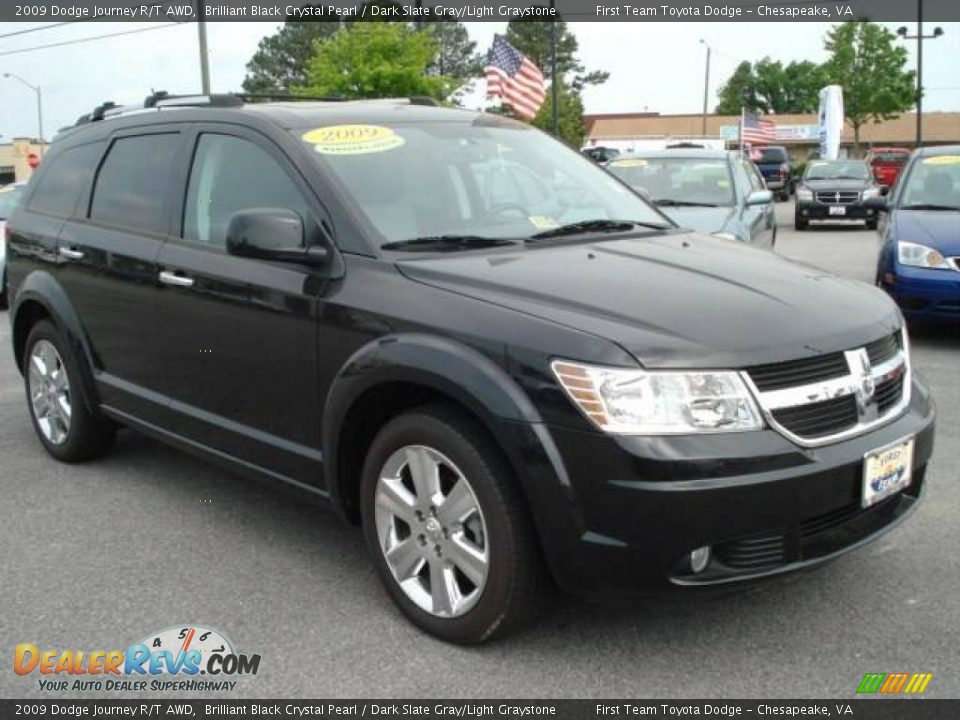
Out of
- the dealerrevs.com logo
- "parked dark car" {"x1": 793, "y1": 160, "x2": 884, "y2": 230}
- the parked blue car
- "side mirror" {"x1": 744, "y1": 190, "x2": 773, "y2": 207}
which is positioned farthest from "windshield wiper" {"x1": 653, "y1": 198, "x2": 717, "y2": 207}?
"parked dark car" {"x1": 793, "y1": 160, "x2": 884, "y2": 230}

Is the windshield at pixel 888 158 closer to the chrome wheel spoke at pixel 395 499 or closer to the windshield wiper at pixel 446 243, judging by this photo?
the windshield wiper at pixel 446 243

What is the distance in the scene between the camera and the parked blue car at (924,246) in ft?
25.1

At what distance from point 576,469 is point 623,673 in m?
0.71

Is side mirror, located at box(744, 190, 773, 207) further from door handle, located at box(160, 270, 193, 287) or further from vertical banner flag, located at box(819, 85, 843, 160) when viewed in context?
vertical banner flag, located at box(819, 85, 843, 160)

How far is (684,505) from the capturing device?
2.74 meters

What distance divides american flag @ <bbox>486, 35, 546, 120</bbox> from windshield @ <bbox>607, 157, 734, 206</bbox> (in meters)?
11.2

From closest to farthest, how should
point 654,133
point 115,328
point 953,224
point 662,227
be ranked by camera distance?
point 662,227
point 115,328
point 953,224
point 654,133

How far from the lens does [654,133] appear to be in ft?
223

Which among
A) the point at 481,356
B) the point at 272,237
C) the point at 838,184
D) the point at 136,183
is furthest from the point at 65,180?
the point at 838,184

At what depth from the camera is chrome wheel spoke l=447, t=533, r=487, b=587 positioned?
10.1ft

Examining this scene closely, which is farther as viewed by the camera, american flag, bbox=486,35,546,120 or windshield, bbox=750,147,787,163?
windshield, bbox=750,147,787,163
